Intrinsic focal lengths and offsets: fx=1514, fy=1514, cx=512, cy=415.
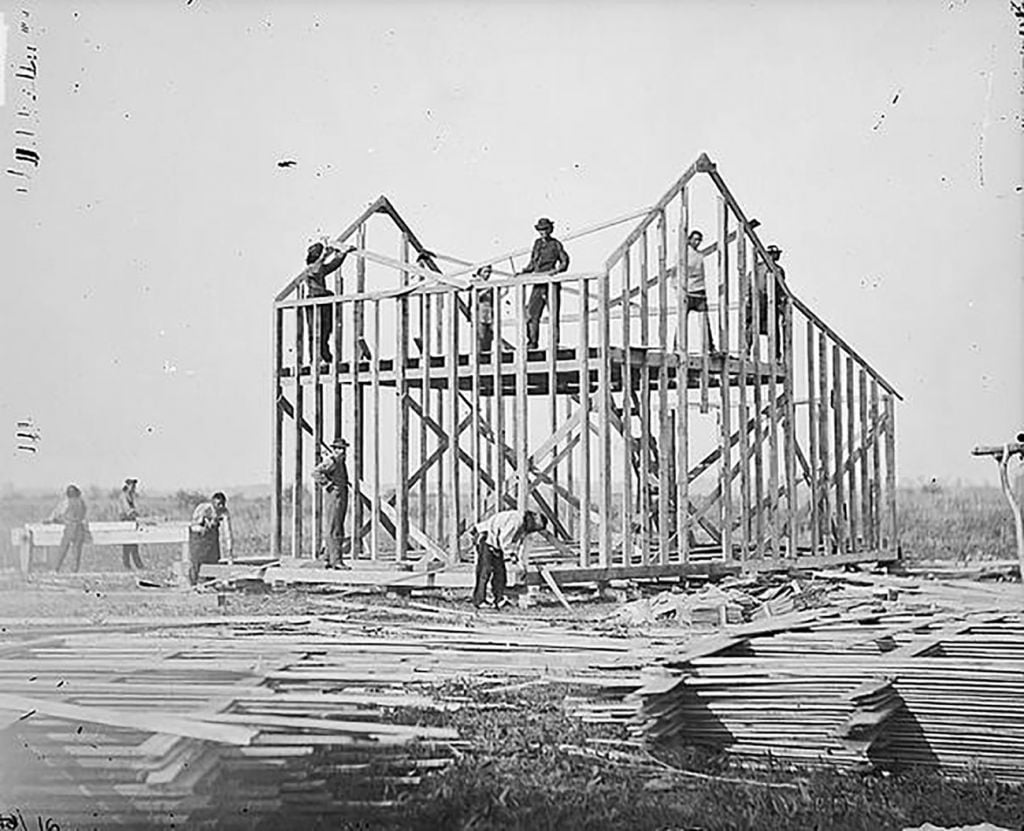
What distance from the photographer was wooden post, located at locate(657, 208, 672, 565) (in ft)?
51.6

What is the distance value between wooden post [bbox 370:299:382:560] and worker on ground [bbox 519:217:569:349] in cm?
165

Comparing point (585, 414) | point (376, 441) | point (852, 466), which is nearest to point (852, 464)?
point (852, 466)

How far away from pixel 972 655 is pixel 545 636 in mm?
3238

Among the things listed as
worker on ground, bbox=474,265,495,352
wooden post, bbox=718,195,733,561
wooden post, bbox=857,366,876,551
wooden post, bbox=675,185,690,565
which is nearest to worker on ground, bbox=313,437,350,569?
worker on ground, bbox=474,265,495,352

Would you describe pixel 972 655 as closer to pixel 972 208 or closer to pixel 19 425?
pixel 972 208

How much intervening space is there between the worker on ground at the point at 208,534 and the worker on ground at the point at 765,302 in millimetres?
6516

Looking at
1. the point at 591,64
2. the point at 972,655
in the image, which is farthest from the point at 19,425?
the point at 972,655

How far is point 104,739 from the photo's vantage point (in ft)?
31.3

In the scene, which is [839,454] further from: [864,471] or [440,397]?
[440,397]

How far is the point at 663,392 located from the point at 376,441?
310 cm

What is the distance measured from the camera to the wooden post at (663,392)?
51.6 feet

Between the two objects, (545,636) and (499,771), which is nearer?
(499,771)

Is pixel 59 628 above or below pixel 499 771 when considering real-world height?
above

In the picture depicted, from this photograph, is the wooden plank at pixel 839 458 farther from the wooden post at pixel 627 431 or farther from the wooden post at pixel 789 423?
the wooden post at pixel 627 431
